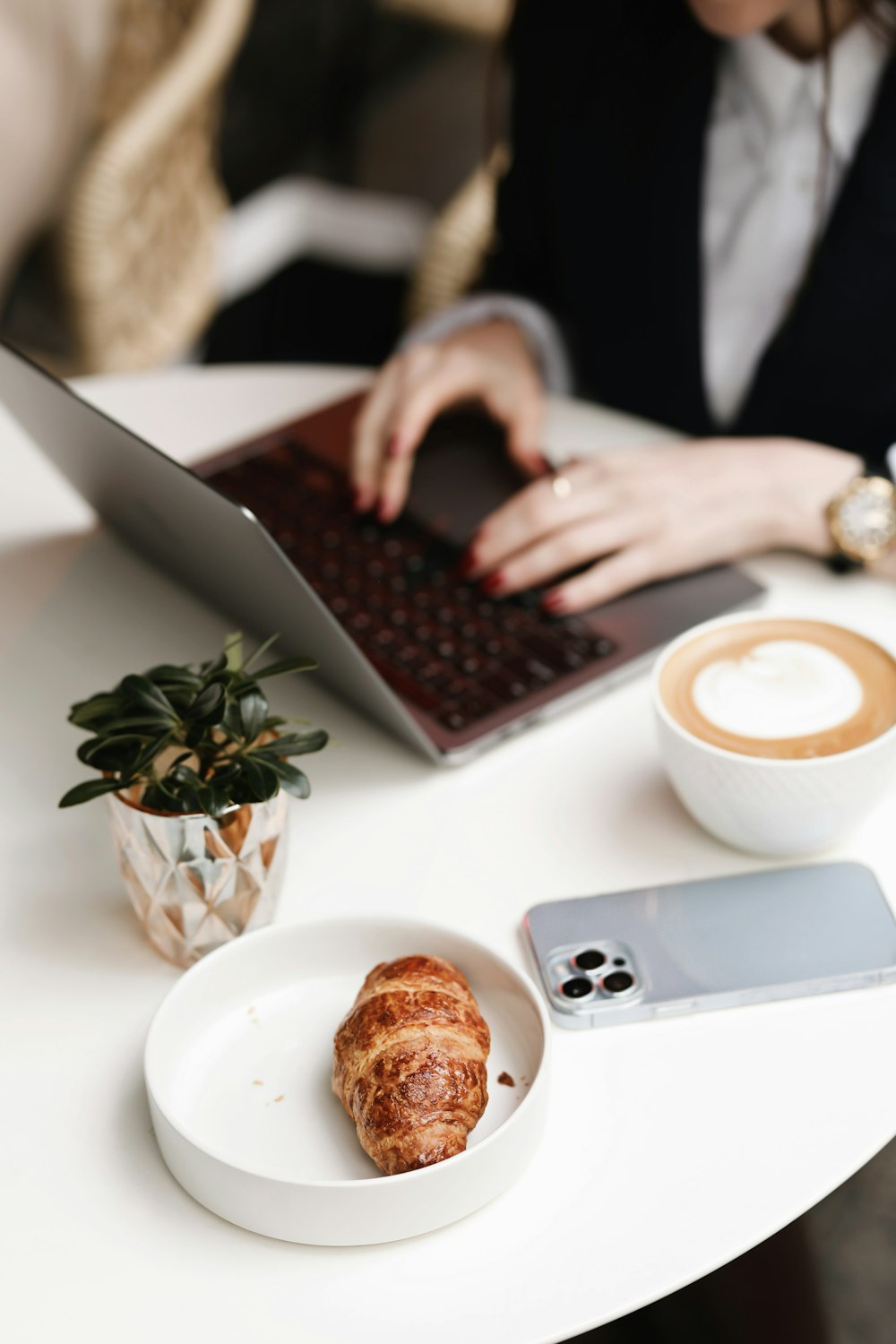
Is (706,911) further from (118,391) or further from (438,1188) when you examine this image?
(118,391)

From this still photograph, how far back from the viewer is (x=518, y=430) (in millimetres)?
1021

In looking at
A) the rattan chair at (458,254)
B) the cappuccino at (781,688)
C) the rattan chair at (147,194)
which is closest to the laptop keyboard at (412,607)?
the cappuccino at (781,688)

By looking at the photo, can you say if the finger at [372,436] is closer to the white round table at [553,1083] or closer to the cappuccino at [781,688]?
the white round table at [553,1083]

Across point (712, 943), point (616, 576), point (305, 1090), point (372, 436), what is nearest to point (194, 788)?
point (305, 1090)

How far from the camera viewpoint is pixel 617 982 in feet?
1.92

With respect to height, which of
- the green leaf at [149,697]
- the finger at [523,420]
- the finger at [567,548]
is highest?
the green leaf at [149,697]

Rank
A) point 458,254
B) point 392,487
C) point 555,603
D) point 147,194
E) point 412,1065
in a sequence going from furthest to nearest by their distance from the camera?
point 147,194, point 458,254, point 392,487, point 555,603, point 412,1065

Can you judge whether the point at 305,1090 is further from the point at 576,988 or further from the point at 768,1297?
the point at 768,1297

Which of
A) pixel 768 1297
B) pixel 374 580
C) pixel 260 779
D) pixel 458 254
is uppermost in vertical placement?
pixel 260 779

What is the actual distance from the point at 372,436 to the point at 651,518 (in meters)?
0.23

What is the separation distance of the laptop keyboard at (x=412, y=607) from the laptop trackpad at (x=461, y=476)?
25 millimetres

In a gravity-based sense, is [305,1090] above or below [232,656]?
below

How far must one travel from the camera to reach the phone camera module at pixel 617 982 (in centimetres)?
58

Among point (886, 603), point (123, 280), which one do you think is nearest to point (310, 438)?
point (886, 603)
